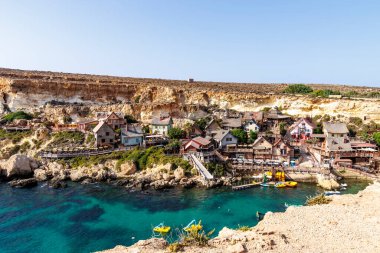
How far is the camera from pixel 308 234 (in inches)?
856

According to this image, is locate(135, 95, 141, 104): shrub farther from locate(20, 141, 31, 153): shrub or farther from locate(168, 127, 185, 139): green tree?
locate(20, 141, 31, 153): shrub

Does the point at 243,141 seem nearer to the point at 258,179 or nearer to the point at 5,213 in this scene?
the point at 258,179

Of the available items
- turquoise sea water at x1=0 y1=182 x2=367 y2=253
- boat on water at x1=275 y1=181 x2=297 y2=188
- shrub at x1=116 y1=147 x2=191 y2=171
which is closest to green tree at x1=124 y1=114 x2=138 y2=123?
shrub at x1=116 y1=147 x2=191 y2=171

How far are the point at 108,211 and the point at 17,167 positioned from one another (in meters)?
22.1

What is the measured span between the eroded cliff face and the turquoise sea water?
31.9 metres

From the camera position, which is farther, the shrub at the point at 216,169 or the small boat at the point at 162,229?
the shrub at the point at 216,169

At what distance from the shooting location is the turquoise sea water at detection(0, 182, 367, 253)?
28.7 metres

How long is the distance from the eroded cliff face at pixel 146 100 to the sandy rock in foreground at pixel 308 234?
48.2 meters

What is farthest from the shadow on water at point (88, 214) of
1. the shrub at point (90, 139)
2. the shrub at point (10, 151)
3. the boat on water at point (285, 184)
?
the shrub at point (10, 151)

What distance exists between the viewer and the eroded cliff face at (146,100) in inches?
2815

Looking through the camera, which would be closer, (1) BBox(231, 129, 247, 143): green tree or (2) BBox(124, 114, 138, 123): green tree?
(1) BBox(231, 129, 247, 143): green tree

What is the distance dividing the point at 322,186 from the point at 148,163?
26.2 meters

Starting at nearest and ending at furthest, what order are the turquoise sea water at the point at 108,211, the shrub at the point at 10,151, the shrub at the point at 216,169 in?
the turquoise sea water at the point at 108,211
the shrub at the point at 216,169
the shrub at the point at 10,151

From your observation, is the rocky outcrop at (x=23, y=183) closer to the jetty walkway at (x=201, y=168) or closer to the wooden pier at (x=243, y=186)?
the jetty walkway at (x=201, y=168)
